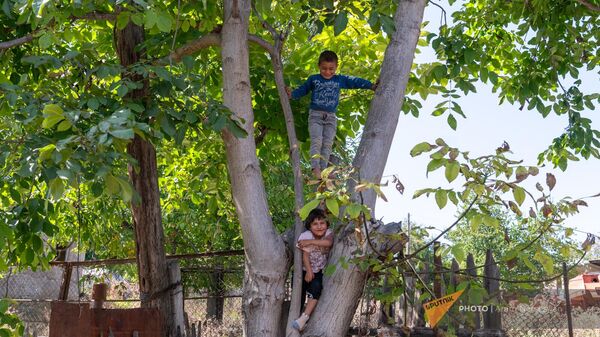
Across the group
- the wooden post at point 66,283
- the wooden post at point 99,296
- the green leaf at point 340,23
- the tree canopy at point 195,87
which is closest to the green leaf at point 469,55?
the tree canopy at point 195,87

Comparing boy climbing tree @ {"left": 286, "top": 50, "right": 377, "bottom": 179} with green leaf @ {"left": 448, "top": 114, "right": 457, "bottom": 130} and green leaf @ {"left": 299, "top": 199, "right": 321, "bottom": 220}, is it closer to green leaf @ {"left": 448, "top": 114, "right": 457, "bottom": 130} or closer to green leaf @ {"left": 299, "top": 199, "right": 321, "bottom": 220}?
green leaf @ {"left": 448, "top": 114, "right": 457, "bottom": 130}

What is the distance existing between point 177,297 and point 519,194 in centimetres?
379

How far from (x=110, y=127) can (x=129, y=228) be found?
1330 centimetres

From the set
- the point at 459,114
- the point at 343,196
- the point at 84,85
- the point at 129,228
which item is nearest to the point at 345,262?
the point at 343,196

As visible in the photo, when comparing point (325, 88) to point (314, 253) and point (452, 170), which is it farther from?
point (452, 170)

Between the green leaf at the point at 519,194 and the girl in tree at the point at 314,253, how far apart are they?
153 centimetres

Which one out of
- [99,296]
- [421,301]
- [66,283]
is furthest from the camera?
[66,283]

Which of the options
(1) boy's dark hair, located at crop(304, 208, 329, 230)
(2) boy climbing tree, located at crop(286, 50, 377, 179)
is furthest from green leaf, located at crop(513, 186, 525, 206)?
(2) boy climbing tree, located at crop(286, 50, 377, 179)

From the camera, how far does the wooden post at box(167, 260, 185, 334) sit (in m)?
6.50

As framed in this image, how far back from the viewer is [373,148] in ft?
16.0

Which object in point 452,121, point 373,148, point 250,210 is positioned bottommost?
point 250,210

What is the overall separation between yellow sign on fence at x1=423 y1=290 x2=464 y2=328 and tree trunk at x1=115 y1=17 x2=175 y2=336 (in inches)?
112

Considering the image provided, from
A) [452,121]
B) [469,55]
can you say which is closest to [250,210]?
[452,121]

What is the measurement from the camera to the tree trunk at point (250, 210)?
15.9 ft
